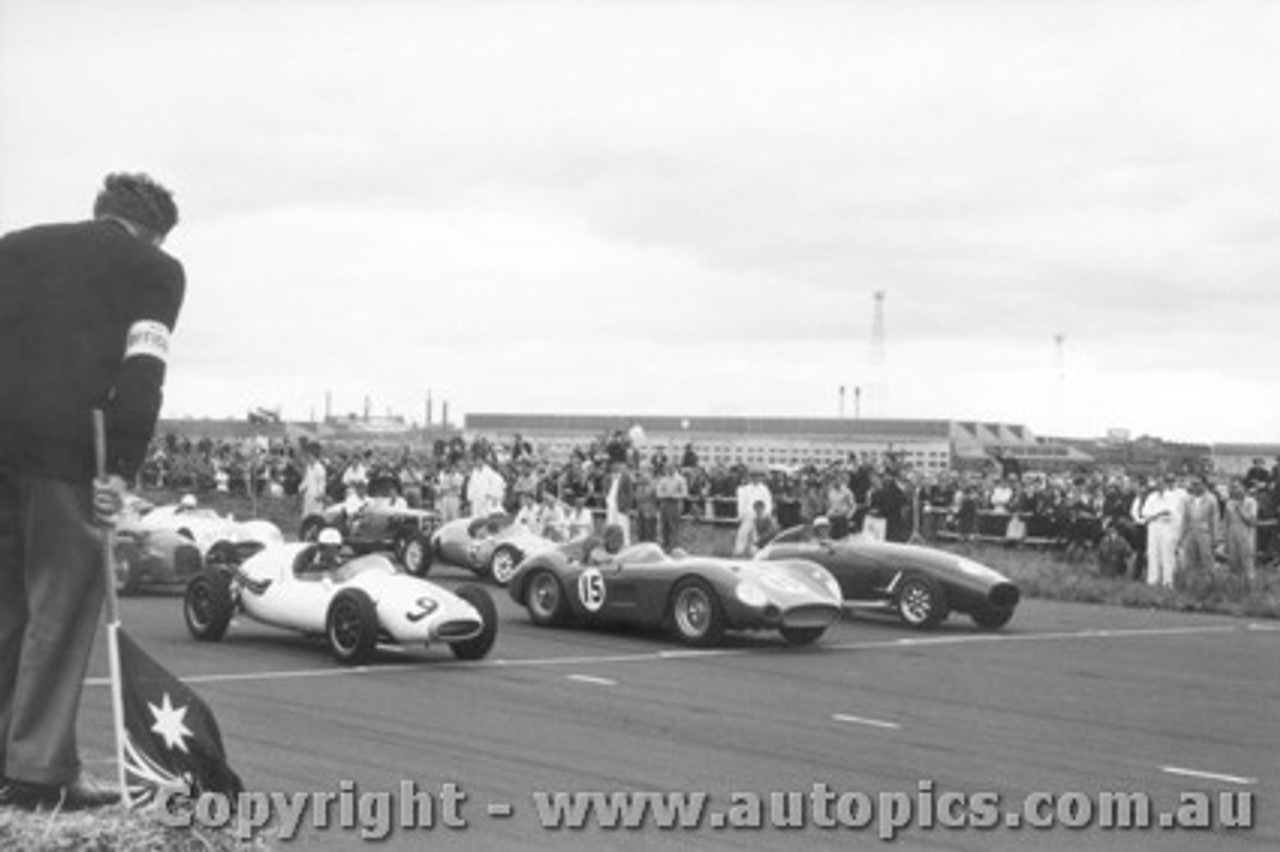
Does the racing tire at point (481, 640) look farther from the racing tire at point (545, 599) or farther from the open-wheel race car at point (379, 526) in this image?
the open-wheel race car at point (379, 526)

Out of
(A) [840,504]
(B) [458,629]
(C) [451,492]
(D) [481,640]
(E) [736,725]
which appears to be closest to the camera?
(E) [736,725]

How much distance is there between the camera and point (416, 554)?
25406mm

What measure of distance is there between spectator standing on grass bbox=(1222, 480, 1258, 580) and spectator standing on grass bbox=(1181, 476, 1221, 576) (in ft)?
0.85

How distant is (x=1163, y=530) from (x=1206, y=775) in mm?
16059

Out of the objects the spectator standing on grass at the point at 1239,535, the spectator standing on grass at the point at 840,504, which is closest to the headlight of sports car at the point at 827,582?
the spectator standing on grass at the point at 840,504

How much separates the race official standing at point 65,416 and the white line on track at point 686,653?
15.1 feet

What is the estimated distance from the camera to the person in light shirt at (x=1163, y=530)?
25.2 m

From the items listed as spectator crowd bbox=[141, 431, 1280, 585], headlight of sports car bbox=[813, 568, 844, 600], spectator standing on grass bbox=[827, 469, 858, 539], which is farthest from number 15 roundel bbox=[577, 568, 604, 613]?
spectator standing on grass bbox=[827, 469, 858, 539]

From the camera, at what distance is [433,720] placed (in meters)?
11.0

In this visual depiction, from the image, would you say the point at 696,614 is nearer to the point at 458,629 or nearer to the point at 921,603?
the point at 458,629

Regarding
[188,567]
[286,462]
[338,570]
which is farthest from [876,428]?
[338,570]

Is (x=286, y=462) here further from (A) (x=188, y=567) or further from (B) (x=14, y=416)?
Answer: (B) (x=14, y=416)

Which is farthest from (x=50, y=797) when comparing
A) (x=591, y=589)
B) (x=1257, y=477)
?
(x=1257, y=477)

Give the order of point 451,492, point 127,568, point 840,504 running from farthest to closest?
point 451,492 < point 840,504 < point 127,568
